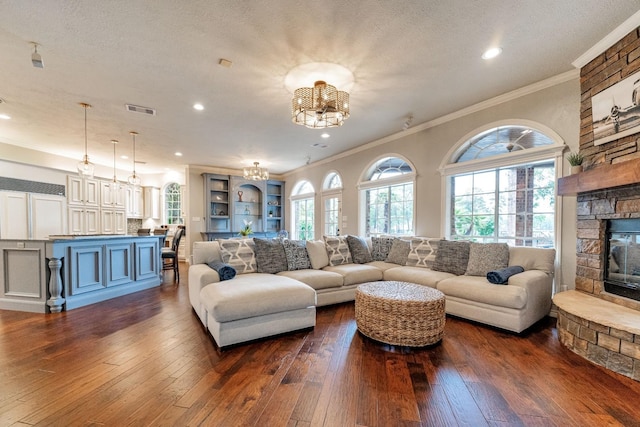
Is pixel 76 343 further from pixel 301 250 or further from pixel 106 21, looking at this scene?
pixel 106 21

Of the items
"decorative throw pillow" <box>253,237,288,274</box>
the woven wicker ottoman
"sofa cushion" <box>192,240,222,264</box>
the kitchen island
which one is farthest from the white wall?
the kitchen island

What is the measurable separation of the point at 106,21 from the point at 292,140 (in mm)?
3432

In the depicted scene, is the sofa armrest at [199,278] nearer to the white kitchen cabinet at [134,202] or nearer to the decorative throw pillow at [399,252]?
the decorative throw pillow at [399,252]

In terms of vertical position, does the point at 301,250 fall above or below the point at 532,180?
below

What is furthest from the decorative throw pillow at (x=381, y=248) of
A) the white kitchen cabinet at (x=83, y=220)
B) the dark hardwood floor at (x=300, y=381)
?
the white kitchen cabinet at (x=83, y=220)

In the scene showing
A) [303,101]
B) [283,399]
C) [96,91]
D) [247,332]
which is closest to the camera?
[283,399]

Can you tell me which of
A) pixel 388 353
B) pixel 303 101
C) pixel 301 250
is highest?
pixel 303 101

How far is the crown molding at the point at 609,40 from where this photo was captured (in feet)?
7.16

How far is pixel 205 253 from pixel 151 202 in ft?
20.7

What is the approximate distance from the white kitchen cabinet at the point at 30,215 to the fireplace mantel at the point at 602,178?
898cm

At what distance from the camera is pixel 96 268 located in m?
3.85

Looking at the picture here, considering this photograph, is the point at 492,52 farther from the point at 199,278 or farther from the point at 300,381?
the point at 199,278

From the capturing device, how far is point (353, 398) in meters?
1.71

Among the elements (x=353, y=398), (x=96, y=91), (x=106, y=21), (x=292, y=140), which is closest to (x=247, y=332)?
(x=353, y=398)
